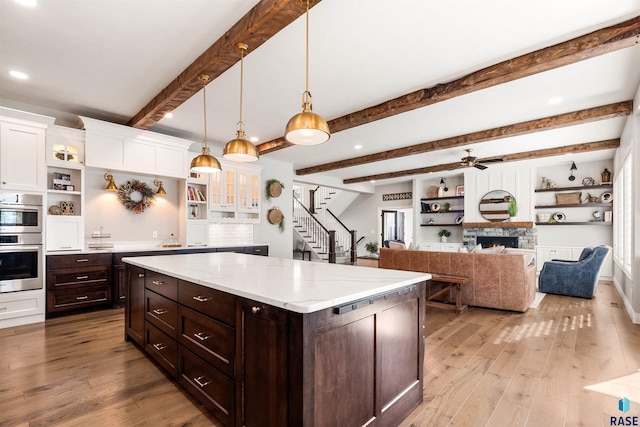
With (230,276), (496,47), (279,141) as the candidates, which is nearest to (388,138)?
(279,141)

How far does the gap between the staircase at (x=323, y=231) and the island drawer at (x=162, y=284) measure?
6.17 meters

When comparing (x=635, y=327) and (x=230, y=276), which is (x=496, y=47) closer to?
(x=230, y=276)

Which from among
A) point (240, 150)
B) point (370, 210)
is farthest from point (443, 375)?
point (370, 210)

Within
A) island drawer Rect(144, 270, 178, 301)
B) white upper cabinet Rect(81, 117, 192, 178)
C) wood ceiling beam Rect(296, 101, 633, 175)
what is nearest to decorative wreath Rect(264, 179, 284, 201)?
wood ceiling beam Rect(296, 101, 633, 175)

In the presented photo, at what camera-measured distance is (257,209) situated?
6.81 metres

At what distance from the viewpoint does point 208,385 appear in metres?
2.04

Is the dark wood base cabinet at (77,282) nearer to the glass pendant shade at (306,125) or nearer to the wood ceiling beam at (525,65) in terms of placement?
the glass pendant shade at (306,125)

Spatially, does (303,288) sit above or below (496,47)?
below

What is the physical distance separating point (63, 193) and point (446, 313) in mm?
5686

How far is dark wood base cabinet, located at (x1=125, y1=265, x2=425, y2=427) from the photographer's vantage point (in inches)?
58.2

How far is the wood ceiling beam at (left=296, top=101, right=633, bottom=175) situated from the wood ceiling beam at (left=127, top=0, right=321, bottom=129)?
4.32 m

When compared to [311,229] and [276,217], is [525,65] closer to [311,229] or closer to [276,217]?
[276,217]

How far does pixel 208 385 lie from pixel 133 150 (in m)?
4.21

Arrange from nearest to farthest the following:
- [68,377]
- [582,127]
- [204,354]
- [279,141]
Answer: [204,354] → [68,377] → [582,127] → [279,141]
